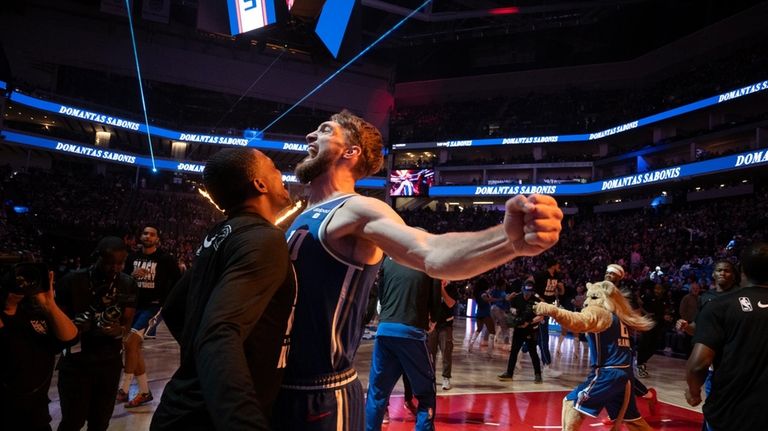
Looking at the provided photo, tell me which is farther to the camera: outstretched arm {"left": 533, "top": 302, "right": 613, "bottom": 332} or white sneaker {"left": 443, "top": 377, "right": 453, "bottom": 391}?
white sneaker {"left": 443, "top": 377, "right": 453, "bottom": 391}

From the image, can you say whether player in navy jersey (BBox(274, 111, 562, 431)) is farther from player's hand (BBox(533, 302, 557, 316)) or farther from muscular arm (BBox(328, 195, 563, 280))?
player's hand (BBox(533, 302, 557, 316))

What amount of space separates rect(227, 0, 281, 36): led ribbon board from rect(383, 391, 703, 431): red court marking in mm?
9079

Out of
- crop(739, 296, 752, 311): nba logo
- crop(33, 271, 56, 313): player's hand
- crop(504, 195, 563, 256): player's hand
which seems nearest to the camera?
crop(504, 195, 563, 256): player's hand

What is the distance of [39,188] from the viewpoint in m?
28.5

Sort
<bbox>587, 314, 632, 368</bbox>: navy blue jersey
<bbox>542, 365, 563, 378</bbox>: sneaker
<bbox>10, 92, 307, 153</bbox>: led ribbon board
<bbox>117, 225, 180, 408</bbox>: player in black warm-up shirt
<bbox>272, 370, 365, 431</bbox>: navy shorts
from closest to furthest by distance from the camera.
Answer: <bbox>272, 370, 365, 431</bbox>: navy shorts < <bbox>587, 314, 632, 368</bbox>: navy blue jersey < <bbox>117, 225, 180, 408</bbox>: player in black warm-up shirt < <bbox>542, 365, 563, 378</bbox>: sneaker < <bbox>10, 92, 307, 153</bbox>: led ribbon board

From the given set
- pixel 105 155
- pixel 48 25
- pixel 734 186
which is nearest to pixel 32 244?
pixel 105 155

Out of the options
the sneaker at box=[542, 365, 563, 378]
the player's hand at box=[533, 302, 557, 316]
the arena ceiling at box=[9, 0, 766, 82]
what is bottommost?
the sneaker at box=[542, 365, 563, 378]

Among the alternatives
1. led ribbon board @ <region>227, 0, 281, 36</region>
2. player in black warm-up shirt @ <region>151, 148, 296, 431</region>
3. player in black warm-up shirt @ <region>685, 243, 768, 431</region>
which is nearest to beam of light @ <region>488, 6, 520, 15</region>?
led ribbon board @ <region>227, 0, 281, 36</region>

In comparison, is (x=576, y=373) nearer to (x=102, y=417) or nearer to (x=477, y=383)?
(x=477, y=383)

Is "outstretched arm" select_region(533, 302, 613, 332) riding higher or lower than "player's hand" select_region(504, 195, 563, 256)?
lower

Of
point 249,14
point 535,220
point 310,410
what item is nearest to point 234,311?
point 310,410

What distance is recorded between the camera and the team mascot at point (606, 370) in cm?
454

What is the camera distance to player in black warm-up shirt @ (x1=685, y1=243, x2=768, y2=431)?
293 cm

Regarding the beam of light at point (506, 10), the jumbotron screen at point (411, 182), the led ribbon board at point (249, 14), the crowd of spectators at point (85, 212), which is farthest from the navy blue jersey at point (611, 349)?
the jumbotron screen at point (411, 182)
